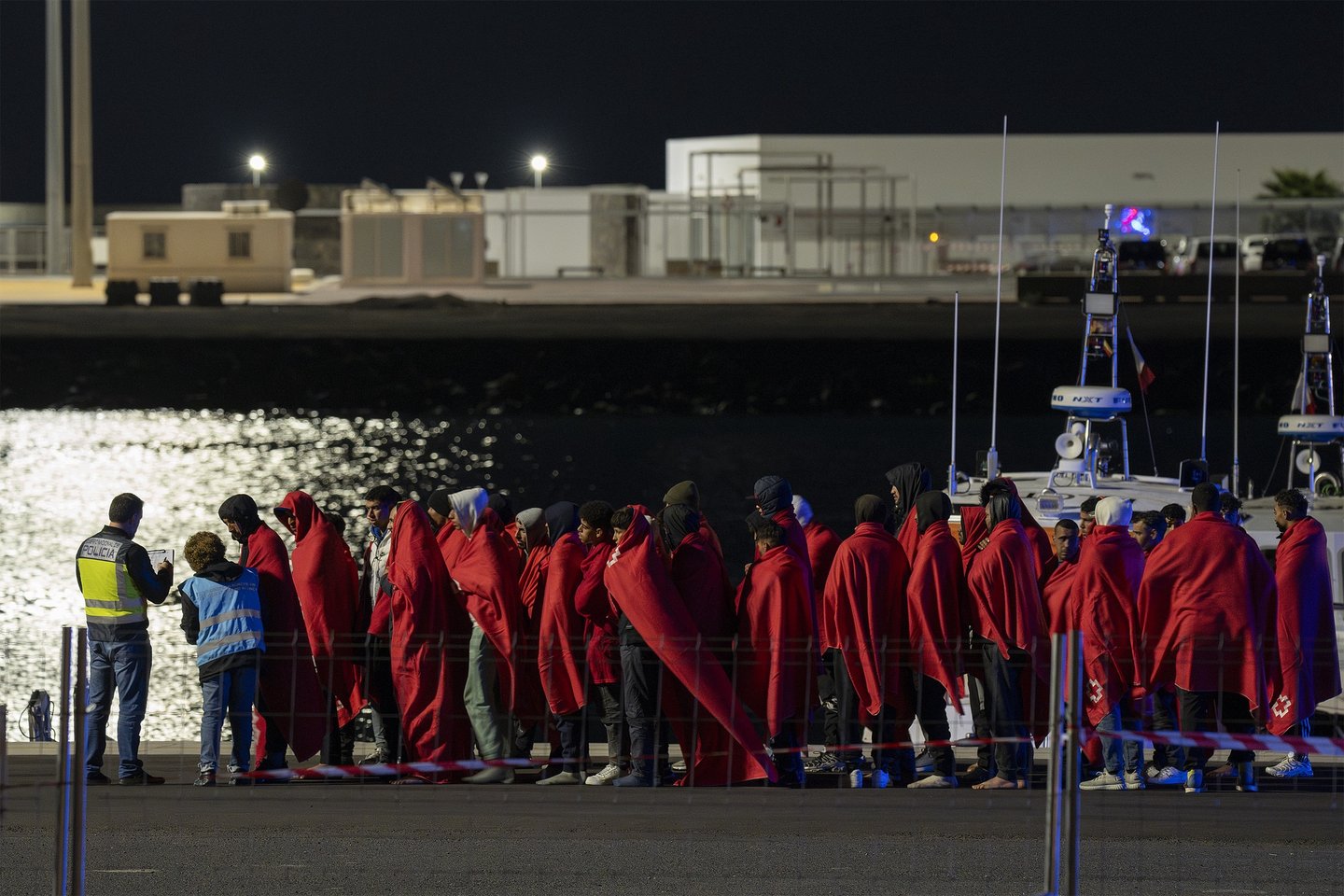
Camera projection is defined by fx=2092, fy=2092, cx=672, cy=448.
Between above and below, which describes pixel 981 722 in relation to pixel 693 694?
below

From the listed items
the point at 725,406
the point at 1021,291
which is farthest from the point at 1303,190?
the point at 725,406

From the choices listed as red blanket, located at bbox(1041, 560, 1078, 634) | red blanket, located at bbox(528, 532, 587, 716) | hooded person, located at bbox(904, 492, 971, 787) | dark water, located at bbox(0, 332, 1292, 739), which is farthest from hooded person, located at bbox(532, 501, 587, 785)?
dark water, located at bbox(0, 332, 1292, 739)

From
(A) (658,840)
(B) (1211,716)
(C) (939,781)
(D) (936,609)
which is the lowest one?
(A) (658,840)

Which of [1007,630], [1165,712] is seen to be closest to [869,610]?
[1007,630]

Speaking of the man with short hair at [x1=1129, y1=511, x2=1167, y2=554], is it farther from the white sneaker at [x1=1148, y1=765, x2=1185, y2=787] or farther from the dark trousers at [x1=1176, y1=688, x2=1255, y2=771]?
→ the white sneaker at [x1=1148, y1=765, x2=1185, y2=787]

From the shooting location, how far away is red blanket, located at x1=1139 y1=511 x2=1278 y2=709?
9570 mm

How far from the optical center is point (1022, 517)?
393 inches

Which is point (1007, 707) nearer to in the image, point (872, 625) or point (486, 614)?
point (872, 625)

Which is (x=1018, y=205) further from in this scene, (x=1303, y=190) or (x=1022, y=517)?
(x=1022, y=517)

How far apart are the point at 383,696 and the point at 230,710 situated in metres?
0.90

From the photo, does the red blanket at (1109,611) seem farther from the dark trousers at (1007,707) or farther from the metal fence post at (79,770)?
the metal fence post at (79,770)

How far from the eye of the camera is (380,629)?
9828 millimetres

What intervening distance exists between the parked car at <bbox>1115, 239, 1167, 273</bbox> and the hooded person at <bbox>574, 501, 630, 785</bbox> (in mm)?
51702

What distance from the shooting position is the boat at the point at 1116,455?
1345 cm
